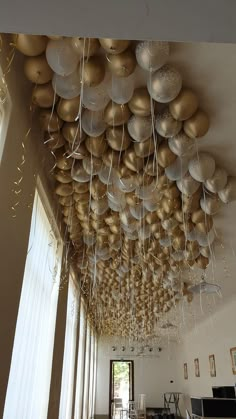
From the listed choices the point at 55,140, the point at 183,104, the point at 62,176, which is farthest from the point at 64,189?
the point at 183,104

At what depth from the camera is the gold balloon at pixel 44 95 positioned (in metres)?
1.48

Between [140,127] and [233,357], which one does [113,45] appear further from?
[233,357]

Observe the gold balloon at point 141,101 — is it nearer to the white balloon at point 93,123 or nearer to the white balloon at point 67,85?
the white balloon at point 93,123

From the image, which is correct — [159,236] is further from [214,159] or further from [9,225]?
[9,225]

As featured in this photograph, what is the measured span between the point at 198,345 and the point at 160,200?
260 inches

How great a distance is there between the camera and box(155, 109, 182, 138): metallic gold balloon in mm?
1589

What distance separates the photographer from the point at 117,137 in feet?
5.59

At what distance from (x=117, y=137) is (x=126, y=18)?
965mm

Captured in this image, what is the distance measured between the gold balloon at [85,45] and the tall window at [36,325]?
981 mm

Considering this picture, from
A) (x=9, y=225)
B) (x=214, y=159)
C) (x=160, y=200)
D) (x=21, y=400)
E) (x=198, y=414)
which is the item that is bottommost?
(x=198, y=414)

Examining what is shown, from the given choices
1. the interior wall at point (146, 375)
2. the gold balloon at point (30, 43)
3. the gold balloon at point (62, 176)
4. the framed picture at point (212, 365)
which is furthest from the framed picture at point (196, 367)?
the gold balloon at point (30, 43)

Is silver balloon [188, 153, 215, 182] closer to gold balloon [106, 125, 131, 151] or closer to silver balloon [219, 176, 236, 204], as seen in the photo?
silver balloon [219, 176, 236, 204]

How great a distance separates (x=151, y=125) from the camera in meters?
1.63

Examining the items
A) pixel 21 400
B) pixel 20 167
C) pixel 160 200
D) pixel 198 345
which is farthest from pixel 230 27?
pixel 198 345
